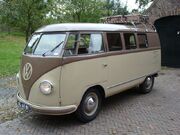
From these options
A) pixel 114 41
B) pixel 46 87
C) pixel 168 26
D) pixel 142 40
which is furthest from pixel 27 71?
pixel 168 26

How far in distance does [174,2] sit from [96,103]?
1004 centimetres

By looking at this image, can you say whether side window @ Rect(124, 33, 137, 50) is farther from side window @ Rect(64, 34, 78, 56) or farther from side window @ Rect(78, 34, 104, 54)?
side window @ Rect(64, 34, 78, 56)

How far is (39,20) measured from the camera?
14.2m

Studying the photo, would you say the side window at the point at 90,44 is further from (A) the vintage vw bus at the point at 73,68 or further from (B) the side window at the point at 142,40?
(B) the side window at the point at 142,40

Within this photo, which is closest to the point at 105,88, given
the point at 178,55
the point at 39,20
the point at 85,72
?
the point at 85,72

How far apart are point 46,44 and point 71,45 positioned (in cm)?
61

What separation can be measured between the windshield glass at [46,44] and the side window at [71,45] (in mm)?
129

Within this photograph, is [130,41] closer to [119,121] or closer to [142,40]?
[142,40]

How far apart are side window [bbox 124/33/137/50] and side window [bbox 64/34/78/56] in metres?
1.99

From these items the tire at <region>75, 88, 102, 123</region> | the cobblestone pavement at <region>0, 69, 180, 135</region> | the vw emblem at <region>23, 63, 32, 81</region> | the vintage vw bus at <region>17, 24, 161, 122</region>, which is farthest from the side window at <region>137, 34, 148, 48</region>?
the vw emblem at <region>23, 63, 32, 81</region>

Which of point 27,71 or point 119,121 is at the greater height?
point 27,71

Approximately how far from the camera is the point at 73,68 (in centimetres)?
584

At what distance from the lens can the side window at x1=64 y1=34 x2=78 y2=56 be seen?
19.3ft

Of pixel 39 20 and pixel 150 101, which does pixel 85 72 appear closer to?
pixel 150 101
